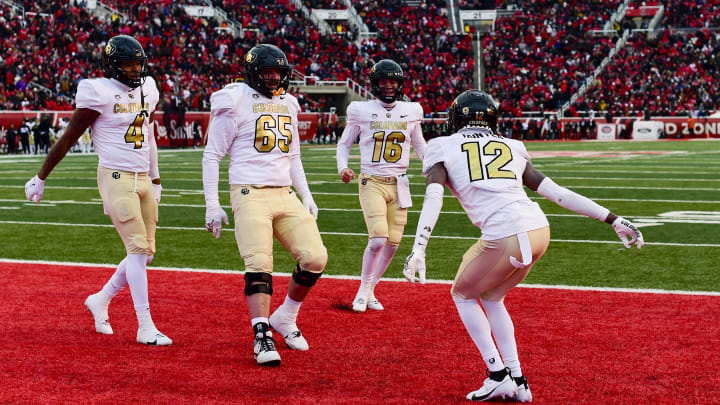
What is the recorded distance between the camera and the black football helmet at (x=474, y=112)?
4.97 metres

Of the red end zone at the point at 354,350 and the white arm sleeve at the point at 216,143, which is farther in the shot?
the white arm sleeve at the point at 216,143

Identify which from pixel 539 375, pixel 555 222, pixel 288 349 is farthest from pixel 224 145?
pixel 555 222

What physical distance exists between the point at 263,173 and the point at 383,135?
75.2 inches

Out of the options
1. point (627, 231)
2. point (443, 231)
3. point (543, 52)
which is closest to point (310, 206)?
point (627, 231)

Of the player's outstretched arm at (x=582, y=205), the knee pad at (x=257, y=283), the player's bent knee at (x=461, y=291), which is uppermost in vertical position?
the player's outstretched arm at (x=582, y=205)

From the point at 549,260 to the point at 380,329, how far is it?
3.57m

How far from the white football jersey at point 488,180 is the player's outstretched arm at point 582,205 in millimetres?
109

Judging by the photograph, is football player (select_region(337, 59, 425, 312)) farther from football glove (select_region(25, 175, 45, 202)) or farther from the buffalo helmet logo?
football glove (select_region(25, 175, 45, 202))

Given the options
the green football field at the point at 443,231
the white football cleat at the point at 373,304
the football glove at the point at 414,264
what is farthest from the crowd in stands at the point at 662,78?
the football glove at the point at 414,264

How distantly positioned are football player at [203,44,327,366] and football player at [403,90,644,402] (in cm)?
132

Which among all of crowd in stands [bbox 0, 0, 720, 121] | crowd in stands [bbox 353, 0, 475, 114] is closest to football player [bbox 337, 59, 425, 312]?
crowd in stands [bbox 0, 0, 720, 121]

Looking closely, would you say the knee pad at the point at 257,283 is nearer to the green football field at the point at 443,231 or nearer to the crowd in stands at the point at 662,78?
the green football field at the point at 443,231

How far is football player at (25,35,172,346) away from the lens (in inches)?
241

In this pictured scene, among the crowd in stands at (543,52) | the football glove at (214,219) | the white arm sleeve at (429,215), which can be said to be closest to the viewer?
the white arm sleeve at (429,215)
